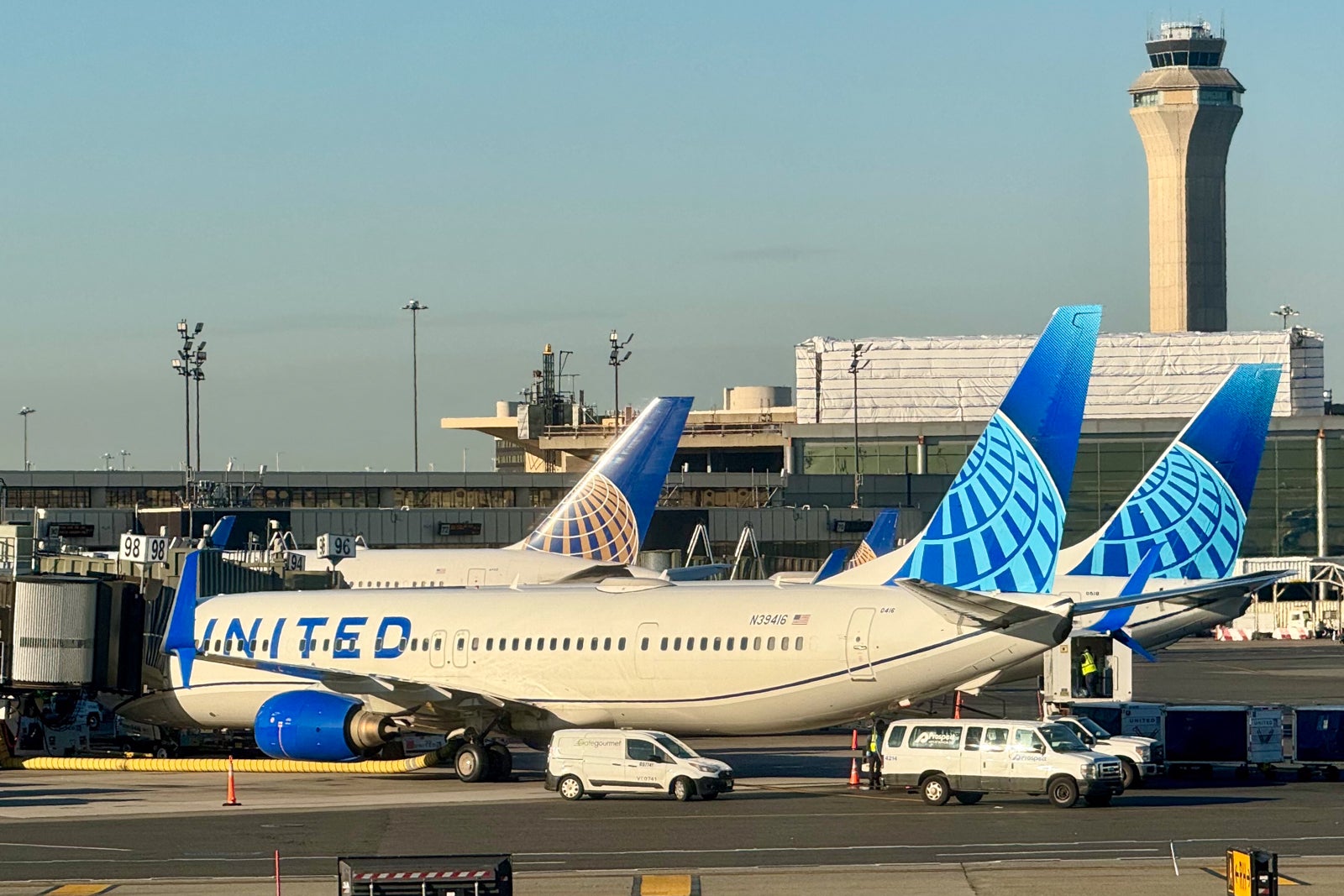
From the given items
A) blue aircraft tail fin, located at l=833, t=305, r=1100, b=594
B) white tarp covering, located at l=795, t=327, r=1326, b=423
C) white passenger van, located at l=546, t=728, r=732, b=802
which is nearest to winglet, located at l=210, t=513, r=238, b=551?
white passenger van, located at l=546, t=728, r=732, b=802

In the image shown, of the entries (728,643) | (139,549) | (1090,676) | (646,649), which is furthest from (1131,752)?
(139,549)

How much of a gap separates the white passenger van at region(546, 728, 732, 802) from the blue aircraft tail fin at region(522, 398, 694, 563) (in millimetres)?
22564

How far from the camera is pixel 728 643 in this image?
37.5 metres

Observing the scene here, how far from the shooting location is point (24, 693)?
45.8 meters

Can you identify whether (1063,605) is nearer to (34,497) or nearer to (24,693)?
(24,693)

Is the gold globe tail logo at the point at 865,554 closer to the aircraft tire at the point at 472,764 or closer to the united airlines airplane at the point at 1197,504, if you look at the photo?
the united airlines airplane at the point at 1197,504

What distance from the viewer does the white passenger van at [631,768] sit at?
1369 inches

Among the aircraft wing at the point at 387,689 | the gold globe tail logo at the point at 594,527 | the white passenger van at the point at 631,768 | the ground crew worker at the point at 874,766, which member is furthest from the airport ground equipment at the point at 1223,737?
the gold globe tail logo at the point at 594,527

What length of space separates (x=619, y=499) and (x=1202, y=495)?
17.1 meters

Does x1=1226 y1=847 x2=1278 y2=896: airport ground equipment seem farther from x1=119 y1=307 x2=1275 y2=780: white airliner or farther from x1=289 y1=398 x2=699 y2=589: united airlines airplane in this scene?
x1=289 y1=398 x2=699 y2=589: united airlines airplane

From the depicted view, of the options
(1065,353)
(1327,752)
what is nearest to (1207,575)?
(1327,752)

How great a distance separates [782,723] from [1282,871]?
13.3 m

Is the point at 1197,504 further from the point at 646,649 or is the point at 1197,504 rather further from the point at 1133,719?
the point at 646,649

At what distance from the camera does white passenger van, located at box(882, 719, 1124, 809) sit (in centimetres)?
3300
